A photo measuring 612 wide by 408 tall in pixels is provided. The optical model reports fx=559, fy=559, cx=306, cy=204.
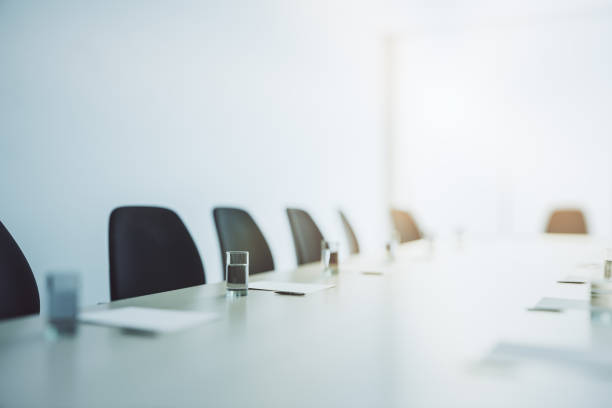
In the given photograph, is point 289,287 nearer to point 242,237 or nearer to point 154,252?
point 154,252

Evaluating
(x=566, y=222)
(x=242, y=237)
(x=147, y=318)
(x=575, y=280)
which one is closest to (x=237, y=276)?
(x=147, y=318)

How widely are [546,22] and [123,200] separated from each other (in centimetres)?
624

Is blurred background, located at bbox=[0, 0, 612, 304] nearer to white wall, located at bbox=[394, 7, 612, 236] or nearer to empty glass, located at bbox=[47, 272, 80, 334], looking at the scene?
white wall, located at bbox=[394, 7, 612, 236]

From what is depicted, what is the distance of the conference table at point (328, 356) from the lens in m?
0.85

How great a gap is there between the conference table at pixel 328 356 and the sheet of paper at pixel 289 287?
0.22ft

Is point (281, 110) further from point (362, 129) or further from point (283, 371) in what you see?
point (283, 371)

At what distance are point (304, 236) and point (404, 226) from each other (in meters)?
1.90

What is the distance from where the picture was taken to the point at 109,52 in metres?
3.54

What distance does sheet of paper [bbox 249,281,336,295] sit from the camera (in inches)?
72.9

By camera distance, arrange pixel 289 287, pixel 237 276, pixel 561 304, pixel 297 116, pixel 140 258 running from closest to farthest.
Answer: pixel 561 304 → pixel 237 276 → pixel 289 287 → pixel 140 258 → pixel 297 116

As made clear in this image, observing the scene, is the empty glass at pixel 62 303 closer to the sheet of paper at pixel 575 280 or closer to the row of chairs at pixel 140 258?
the row of chairs at pixel 140 258

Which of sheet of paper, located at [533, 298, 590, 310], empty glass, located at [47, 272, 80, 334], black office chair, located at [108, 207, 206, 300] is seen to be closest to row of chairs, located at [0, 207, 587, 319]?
black office chair, located at [108, 207, 206, 300]

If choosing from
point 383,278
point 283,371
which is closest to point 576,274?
point 383,278

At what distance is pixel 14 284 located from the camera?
187 centimetres
